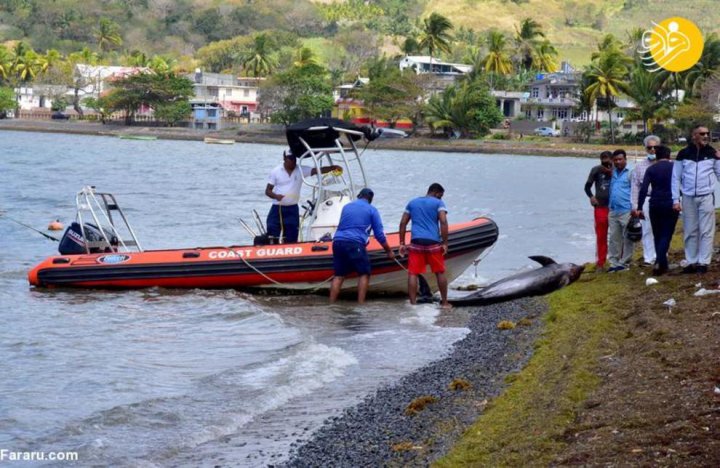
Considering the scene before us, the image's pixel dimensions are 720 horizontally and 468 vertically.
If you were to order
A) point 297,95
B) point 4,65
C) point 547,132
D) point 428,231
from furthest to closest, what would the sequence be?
point 4,65, point 297,95, point 547,132, point 428,231

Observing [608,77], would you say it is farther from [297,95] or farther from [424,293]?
[424,293]

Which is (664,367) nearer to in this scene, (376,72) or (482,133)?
(482,133)

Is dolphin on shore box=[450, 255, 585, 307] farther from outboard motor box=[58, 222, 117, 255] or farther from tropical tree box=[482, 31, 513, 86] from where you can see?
tropical tree box=[482, 31, 513, 86]

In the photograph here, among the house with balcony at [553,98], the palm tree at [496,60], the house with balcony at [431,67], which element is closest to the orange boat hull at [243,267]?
the house with balcony at [553,98]

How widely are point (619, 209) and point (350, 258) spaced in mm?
3752

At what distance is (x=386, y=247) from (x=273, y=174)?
231 cm

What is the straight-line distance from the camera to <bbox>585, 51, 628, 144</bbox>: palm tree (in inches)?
3632

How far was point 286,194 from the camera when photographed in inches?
683

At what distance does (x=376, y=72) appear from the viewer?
116m

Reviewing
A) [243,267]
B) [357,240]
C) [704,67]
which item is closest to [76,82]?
[704,67]

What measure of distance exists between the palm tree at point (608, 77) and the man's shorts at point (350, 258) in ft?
260

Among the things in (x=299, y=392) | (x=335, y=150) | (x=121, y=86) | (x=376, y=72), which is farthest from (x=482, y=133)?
(x=299, y=392)

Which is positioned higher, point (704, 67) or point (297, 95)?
point (704, 67)

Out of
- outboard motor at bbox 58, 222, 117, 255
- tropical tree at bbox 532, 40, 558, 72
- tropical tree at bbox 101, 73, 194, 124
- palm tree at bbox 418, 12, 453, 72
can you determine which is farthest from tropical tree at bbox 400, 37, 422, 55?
outboard motor at bbox 58, 222, 117, 255
